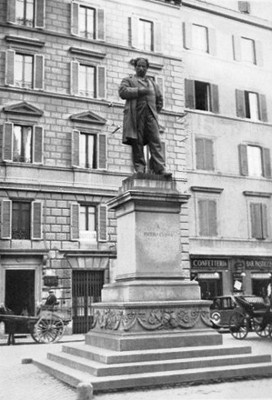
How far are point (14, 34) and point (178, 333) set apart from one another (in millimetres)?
18982

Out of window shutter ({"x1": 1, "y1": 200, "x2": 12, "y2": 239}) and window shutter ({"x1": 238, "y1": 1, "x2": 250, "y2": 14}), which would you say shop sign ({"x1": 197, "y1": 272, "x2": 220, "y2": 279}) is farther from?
window shutter ({"x1": 238, "y1": 1, "x2": 250, "y2": 14})

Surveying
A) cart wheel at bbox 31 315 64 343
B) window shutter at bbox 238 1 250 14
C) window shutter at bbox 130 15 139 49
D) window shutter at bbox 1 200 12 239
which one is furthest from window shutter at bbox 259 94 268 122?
cart wheel at bbox 31 315 64 343

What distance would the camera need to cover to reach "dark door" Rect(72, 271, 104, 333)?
23.8 meters

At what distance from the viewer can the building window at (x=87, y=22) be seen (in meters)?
26.7

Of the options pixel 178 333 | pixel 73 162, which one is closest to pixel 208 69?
pixel 73 162

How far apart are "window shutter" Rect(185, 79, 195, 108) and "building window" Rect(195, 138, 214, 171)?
196 centimetres

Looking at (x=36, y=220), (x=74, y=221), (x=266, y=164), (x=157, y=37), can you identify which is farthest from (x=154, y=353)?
(x=266, y=164)

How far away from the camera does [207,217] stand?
2867 centimetres

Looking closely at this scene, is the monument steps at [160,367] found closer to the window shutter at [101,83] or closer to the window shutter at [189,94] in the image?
the window shutter at [101,83]

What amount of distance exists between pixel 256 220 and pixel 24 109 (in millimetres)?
13881

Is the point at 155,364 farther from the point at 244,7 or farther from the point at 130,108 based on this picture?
the point at 244,7

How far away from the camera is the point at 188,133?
95.8 ft

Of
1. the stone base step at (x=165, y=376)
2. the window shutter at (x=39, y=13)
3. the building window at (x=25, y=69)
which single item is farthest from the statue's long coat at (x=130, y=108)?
the window shutter at (x=39, y=13)

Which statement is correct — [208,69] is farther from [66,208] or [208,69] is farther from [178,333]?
[178,333]
